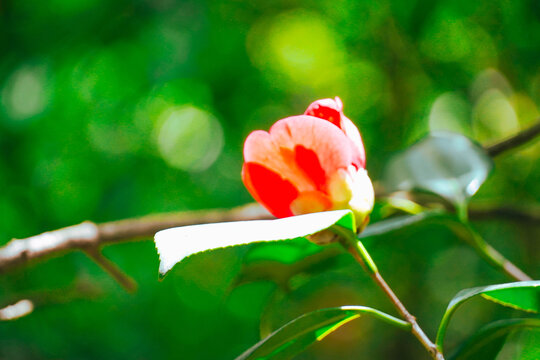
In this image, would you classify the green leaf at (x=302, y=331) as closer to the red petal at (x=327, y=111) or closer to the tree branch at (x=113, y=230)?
the red petal at (x=327, y=111)

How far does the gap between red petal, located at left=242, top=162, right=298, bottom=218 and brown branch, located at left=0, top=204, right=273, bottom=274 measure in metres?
0.31

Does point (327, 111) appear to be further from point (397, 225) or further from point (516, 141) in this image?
point (516, 141)

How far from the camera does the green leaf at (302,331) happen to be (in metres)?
0.39

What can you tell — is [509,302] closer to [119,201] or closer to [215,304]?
[119,201]

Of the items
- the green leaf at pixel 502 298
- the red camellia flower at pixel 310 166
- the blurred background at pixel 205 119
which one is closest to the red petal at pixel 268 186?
the red camellia flower at pixel 310 166

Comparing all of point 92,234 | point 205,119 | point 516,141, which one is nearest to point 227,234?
point 92,234

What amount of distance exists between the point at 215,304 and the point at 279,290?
1.77 m

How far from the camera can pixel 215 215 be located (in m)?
0.76

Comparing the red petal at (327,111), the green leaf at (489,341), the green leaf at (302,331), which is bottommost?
the green leaf at (489,341)

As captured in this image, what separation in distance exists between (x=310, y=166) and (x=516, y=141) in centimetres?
Result: 48

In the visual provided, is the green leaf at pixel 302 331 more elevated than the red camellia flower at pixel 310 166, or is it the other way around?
the red camellia flower at pixel 310 166

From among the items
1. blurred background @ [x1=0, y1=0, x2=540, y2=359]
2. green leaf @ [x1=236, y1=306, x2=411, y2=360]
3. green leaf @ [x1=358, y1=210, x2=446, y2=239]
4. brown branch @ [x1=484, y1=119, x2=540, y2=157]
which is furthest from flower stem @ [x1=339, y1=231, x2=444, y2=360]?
blurred background @ [x1=0, y1=0, x2=540, y2=359]

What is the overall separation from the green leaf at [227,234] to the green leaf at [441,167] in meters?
0.37

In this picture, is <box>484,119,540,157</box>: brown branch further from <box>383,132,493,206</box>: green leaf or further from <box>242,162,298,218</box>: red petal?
<box>242,162,298,218</box>: red petal
